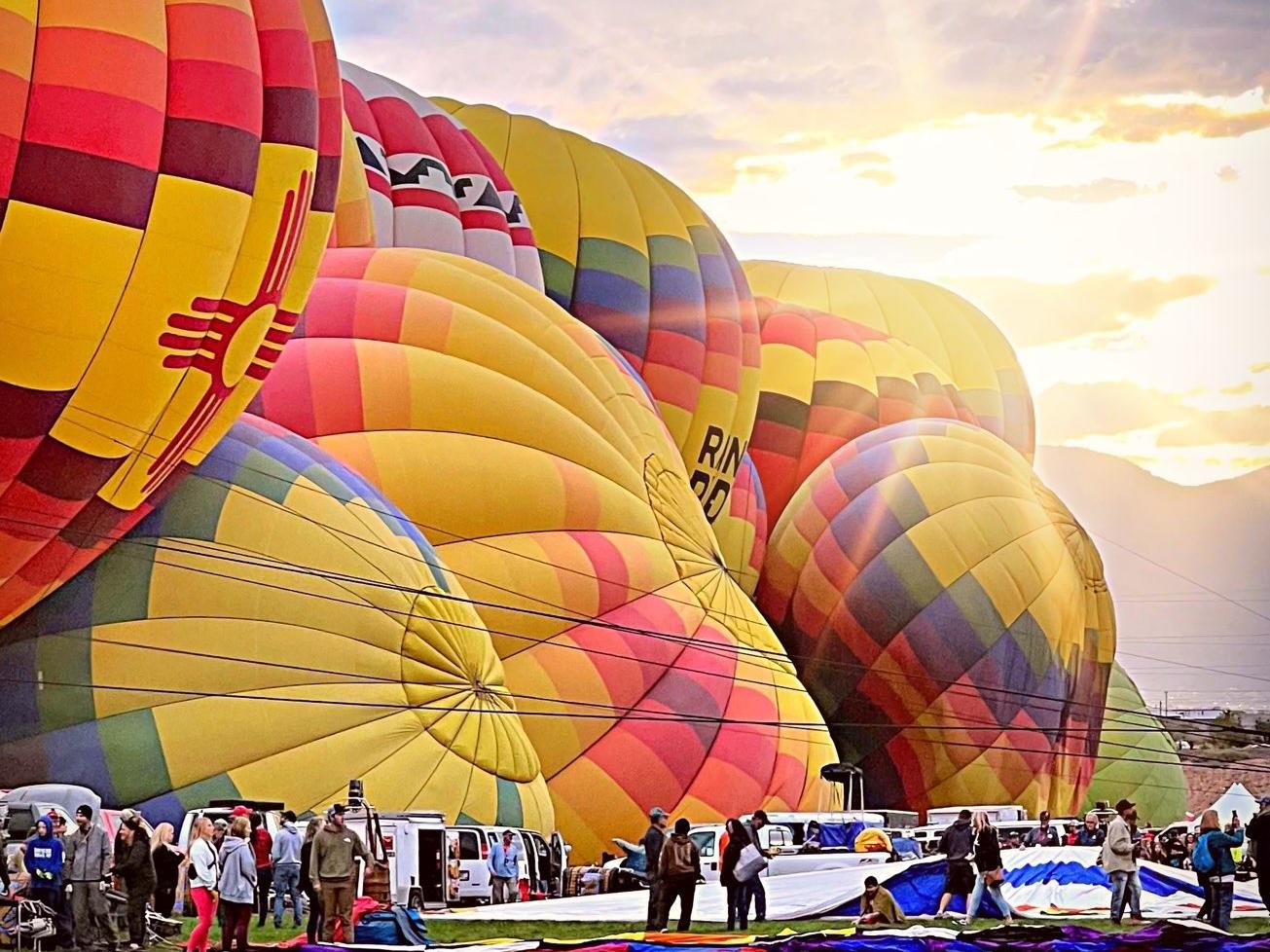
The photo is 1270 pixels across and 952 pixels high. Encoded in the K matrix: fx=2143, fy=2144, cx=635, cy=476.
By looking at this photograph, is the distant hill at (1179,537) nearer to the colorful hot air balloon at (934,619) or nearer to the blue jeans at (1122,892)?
the colorful hot air balloon at (934,619)

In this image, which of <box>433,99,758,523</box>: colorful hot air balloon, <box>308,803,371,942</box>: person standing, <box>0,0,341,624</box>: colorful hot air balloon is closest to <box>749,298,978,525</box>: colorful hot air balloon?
<box>433,99,758,523</box>: colorful hot air balloon

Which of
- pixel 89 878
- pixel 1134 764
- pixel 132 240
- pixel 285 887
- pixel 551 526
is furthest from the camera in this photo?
pixel 1134 764

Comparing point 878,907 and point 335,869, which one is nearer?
point 335,869

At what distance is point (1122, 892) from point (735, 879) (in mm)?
2353

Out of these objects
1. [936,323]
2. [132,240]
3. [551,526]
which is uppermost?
[936,323]

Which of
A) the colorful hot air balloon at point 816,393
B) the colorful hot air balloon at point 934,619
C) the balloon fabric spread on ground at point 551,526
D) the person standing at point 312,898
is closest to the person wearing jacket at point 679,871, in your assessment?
the person standing at point 312,898

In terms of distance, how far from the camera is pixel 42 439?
443 inches

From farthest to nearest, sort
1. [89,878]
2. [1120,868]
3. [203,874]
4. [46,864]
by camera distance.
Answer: [1120,868], [46,864], [89,878], [203,874]

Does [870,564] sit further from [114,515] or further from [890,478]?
[114,515]

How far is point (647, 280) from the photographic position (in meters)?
19.8

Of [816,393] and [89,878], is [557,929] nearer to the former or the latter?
[89,878]

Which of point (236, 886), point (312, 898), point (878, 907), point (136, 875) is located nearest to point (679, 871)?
point (878, 907)

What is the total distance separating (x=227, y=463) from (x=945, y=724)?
→ 27.5ft

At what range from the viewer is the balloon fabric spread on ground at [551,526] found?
14570 millimetres
